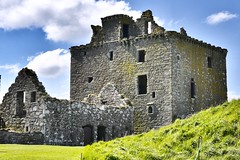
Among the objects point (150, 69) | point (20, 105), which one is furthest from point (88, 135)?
point (150, 69)

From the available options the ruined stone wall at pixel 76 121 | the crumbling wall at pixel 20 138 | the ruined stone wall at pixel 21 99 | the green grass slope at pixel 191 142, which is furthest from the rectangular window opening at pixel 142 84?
the green grass slope at pixel 191 142

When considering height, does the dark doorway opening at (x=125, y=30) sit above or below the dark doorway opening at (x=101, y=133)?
above

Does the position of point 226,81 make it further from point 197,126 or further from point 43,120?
point 197,126

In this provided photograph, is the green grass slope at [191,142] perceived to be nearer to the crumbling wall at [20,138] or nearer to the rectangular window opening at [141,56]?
the crumbling wall at [20,138]

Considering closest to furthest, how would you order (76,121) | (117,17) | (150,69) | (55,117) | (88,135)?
(55,117)
(76,121)
(88,135)
(150,69)
(117,17)

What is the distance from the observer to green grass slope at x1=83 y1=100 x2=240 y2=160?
1127 centimetres

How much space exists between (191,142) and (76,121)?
65.9 feet

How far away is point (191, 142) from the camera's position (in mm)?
11773

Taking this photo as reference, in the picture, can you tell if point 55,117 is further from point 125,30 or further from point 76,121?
point 125,30

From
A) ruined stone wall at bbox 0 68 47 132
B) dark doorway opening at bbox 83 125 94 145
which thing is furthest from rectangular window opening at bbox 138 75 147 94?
ruined stone wall at bbox 0 68 47 132

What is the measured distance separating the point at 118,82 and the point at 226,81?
10.1 metres

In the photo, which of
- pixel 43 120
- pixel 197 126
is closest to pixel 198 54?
pixel 43 120

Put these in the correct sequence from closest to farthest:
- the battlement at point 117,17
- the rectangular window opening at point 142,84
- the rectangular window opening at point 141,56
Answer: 1. the rectangular window opening at point 142,84
2. the rectangular window opening at point 141,56
3. the battlement at point 117,17

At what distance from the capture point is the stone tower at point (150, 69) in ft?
125
